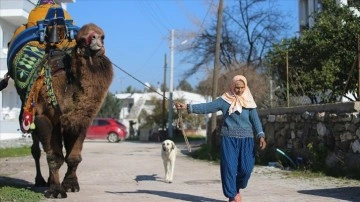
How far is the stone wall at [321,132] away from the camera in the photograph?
11.0 m

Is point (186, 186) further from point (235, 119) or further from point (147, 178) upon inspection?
point (235, 119)

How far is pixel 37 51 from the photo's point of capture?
8.88 metres

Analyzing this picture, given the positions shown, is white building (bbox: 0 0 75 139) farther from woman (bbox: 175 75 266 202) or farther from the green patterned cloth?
woman (bbox: 175 75 266 202)

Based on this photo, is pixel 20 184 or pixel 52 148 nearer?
pixel 52 148

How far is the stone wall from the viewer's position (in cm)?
1103

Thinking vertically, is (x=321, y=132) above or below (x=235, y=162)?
above

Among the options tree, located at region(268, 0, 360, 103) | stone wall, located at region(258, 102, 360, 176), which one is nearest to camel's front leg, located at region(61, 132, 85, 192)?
stone wall, located at region(258, 102, 360, 176)

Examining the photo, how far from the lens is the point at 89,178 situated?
11.7m

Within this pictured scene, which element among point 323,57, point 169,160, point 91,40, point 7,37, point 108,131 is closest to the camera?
point 91,40

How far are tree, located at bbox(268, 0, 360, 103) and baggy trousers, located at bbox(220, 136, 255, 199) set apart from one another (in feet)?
22.6

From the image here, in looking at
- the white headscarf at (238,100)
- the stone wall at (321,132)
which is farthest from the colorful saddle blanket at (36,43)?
the stone wall at (321,132)

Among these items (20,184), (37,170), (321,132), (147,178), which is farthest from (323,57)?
(20,184)

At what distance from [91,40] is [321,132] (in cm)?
659

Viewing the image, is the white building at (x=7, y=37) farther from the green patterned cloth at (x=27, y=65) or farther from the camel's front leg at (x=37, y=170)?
the green patterned cloth at (x=27, y=65)
